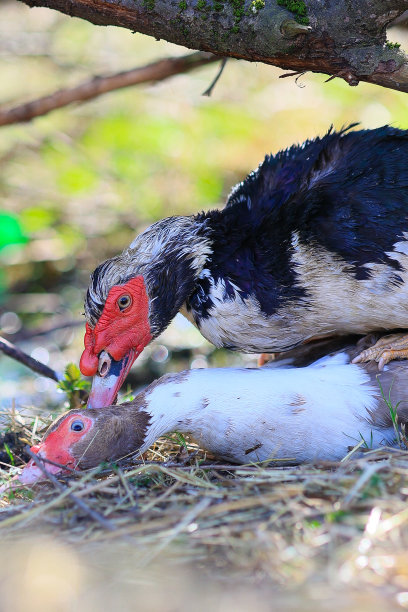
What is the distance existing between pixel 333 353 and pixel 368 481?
1.22m

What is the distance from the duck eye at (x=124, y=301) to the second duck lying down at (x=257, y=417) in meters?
0.38

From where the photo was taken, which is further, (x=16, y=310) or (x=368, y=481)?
(x=16, y=310)

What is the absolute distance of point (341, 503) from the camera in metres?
2.50

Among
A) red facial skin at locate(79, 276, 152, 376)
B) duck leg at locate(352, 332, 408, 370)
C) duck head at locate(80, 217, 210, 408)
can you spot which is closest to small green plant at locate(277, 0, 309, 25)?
duck head at locate(80, 217, 210, 408)

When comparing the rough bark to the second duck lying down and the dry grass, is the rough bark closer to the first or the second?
the second duck lying down

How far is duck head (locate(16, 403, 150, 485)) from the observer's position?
320cm

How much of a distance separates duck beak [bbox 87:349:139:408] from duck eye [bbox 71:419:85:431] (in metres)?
0.34

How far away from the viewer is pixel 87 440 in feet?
10.5

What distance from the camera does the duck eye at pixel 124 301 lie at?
3.57 metres

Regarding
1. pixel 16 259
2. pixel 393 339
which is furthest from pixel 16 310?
pixel 393 339

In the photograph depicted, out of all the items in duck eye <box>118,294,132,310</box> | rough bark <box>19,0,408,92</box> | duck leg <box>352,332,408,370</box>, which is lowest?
duck eye <box>118,294,132,310</box>

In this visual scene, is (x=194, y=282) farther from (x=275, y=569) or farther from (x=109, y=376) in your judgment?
(x=275, y=569)

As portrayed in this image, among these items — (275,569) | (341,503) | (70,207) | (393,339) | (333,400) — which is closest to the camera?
(275,569)

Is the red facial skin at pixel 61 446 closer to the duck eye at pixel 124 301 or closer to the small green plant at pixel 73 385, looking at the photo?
the duck eye at pixel 124 301
